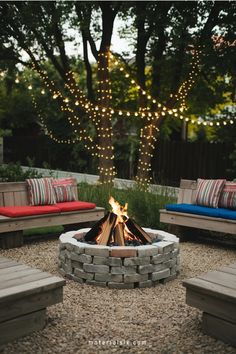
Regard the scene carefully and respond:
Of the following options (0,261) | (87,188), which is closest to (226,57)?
(87,188)

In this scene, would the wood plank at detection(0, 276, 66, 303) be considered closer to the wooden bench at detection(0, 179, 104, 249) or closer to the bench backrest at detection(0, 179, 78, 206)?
the wooden bench at detection(0, 179, 104, 249)

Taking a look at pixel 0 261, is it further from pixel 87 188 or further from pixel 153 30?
pixel 153 30

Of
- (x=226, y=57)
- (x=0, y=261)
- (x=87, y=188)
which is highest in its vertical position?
(x=226, y=57)

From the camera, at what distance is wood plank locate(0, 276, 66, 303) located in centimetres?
295

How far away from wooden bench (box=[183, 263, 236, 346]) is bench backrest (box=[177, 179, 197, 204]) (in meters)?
3.38

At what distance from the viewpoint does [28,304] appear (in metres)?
3.12

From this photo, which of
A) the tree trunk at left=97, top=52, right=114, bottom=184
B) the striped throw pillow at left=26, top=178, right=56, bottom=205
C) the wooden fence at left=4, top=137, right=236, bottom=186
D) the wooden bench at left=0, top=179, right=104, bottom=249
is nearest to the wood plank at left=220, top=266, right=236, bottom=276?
the wooden bench at left=0, top=179, right=104, bottom=249

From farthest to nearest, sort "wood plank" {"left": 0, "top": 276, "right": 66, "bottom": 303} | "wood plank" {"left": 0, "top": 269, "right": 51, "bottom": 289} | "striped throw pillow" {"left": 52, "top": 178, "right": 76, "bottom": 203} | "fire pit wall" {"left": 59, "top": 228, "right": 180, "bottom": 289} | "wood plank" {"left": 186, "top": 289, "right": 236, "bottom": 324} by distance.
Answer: "striped throw pillow" {"left": 52, "top": 178, "right": 76, "bottom": 203}
"fire pit wall" {"left": 59, "top": 228, "right": 180, "bottom": 289}
"wood plank" {"left": 0, "top": 269, "right": 51, "bottom": 289}
"wood plank" {"left": 186, "top": 289, "right": 236, "bottom": 324}
"wood plank" {"left": 0, "top": 276, "right": 66, "bottom": 303}

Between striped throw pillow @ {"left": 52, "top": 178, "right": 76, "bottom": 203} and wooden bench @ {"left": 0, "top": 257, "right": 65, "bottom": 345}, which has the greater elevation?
striped throw pillow @ {"left": 52, "top": 178, "right": 76, "bottom": 203}

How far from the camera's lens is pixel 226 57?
31.4ft

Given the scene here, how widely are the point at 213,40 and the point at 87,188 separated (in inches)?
193

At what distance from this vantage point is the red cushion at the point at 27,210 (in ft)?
18.7

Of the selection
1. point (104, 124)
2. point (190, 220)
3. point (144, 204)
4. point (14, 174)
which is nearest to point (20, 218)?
point (144, 204)

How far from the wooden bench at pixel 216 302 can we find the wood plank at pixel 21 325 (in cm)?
115
